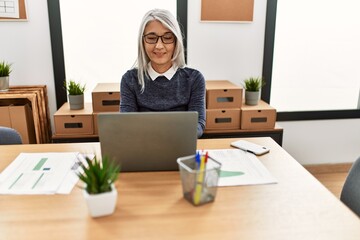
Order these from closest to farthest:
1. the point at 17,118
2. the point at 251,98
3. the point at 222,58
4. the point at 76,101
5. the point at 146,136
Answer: the point at 146,136, the point at 17,118, the point at 76,101, the point at 251,98, the point at 222,58

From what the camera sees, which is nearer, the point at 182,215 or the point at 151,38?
the point at 182,215

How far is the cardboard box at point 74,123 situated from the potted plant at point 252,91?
1.23 metres

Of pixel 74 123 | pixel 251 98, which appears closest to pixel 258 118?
pixel 251 98

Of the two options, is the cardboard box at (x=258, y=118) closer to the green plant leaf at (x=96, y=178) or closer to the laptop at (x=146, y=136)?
the laptop at (x=146, y=136)

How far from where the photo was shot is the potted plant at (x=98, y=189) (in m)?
0.96

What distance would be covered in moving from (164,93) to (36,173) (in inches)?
35.0

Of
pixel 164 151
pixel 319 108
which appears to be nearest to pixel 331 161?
pixel 319 108

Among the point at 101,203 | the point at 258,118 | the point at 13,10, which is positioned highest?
the point at 13,10

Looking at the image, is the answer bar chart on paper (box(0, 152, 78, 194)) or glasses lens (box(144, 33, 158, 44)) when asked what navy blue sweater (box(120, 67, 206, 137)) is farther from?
bar chart on paper (box(0, 152, 78, 194))

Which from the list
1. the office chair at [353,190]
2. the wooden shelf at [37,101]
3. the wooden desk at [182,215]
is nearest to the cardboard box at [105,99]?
the wooden shelf at [37,101]

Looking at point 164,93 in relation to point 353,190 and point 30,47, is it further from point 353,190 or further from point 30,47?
point 30,47

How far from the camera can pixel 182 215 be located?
3.27 feet

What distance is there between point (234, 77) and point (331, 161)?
4.14 ft

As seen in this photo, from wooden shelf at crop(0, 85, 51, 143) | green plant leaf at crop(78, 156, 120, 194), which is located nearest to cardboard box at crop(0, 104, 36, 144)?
wooden shelf at crop(0, 85, 51, 143)
